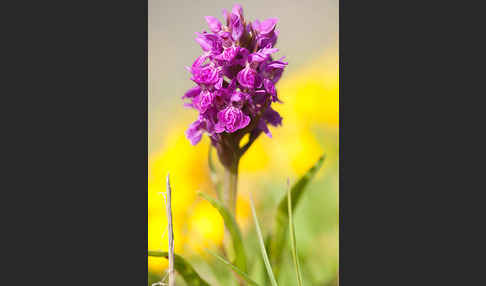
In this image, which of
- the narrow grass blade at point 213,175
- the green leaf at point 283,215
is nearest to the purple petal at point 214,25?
the narrow grass blade at point 213,175

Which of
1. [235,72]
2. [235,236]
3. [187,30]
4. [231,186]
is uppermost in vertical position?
[187,30]

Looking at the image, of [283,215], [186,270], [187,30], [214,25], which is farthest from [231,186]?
[187,30]

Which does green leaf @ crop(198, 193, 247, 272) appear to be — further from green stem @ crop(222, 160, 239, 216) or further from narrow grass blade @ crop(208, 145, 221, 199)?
narrow grass blade @ crop(208, 145, 221, 199)

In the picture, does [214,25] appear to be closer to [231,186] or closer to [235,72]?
[235,72]

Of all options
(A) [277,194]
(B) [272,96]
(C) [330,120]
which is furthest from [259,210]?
(B) [272,96]

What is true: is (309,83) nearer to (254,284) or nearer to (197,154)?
(197,154)

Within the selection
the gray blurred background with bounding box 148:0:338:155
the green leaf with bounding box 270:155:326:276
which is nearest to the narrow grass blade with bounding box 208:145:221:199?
the green leaf with bounding box 270:155:326:276
